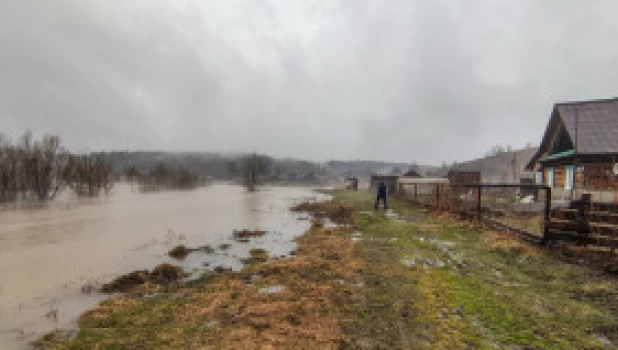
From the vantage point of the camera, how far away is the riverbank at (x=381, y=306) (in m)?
3.82

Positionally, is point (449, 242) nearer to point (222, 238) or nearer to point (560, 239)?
point (560, 239)

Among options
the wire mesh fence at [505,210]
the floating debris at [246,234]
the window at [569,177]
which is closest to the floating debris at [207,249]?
the floating debris at [246,234]

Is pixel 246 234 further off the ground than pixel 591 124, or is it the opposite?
pixel 591 124

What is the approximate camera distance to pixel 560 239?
801cm

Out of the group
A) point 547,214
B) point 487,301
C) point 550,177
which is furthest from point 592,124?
point 487,301

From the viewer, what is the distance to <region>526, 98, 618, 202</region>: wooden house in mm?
16312

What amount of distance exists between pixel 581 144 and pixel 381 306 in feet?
60.4

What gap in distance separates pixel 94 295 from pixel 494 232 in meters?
11.4

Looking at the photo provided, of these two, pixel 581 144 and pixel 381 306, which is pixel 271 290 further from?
pixel 581 144

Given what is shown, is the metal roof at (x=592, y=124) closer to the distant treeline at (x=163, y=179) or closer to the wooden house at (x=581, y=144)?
the wooden house at (x=581, y=144)

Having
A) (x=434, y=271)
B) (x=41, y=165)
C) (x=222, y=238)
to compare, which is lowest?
(x=222, y=238)

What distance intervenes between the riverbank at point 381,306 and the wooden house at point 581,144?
38.5 feet

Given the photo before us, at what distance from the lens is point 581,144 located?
16938 mm

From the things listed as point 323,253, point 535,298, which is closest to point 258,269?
point 323,253
